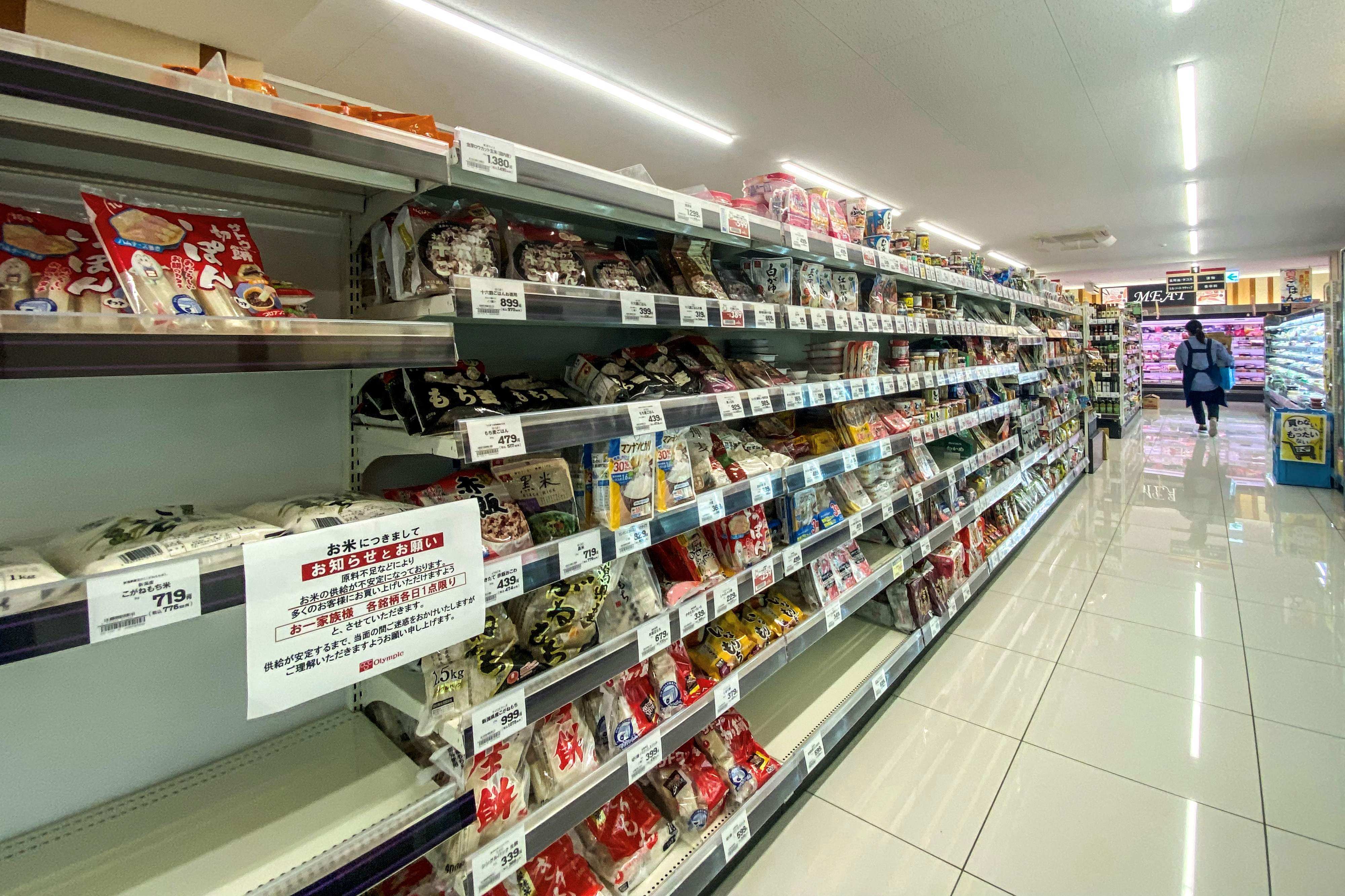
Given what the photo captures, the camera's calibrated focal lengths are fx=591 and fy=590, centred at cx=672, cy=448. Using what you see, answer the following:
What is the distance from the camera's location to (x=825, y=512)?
1.92 meters

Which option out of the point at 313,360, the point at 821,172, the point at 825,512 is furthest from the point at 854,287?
the point at 821,172

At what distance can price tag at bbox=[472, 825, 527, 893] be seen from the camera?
0.97 metres

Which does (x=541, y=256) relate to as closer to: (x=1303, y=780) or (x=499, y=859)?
(x=499, y=859)

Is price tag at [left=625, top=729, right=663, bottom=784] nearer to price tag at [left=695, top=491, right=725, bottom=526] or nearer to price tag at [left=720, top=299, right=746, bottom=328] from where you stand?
price tag at [left=695, top=491, right=725, bottom=526]

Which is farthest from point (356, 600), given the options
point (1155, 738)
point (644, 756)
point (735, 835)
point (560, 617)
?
point (1155, 738)

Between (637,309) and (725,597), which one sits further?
(725,597)

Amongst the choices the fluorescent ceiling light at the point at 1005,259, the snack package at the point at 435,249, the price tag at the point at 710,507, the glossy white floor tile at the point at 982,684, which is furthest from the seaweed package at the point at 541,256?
the fluorescent ceiling light at the point at 1005,259

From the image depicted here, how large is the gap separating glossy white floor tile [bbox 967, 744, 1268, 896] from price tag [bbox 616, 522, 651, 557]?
1.24m

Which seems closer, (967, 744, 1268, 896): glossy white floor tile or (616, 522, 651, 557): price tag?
(616, 522, 651, 557): price tag

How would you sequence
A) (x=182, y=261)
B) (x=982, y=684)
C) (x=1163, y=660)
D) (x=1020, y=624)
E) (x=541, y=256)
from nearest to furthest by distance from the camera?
(x=182, y=261) → (x=541, y=256) → (x=982, y=684) → (x=1163, y=660) → (x=1020, y=624)

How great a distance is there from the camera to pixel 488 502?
1071mm

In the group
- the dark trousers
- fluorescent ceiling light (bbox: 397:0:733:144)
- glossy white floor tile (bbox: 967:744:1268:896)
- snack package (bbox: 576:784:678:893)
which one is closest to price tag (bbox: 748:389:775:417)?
snack package (bbox: 576:784:678:893)

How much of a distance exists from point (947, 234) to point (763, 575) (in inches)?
361

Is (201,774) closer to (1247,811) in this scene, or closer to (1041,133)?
(1247,811)
